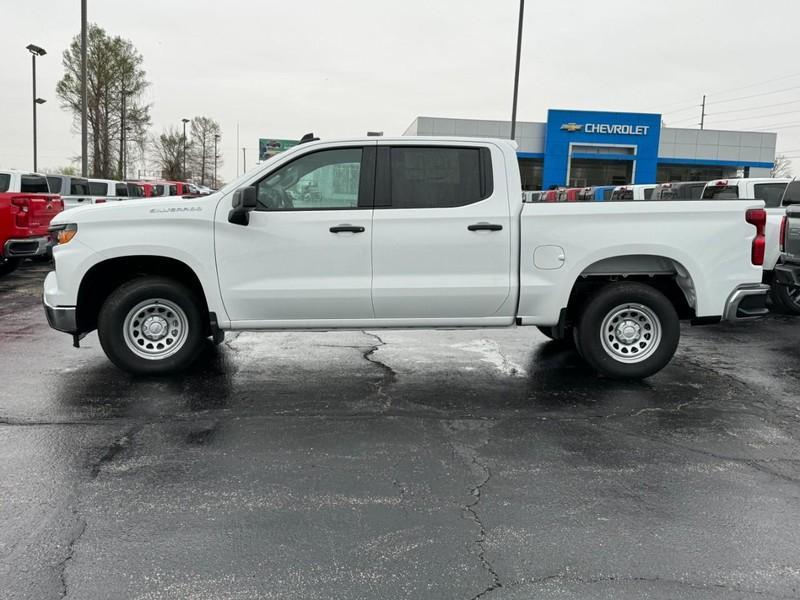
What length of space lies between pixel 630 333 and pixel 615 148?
141 ft

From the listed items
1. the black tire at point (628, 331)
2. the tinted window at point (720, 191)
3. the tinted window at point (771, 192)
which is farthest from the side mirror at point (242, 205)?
the tinted window at point (771, 192)

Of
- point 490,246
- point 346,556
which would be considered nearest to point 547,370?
point 490,246

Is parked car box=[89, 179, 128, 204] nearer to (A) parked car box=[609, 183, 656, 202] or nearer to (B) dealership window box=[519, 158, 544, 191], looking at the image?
(A) parked car box=[609, 183, 656, 202]

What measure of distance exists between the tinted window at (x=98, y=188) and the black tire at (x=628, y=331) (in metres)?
18.5

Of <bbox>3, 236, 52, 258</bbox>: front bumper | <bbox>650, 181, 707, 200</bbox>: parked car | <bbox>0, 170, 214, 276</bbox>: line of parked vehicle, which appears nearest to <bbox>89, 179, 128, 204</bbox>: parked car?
<bbox>0, 170, 214, 276</bbox>: line of parked vehicle

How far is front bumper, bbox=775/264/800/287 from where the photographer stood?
27.0 feet

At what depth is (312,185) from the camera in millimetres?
5715

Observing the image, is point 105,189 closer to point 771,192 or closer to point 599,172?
point 771,192

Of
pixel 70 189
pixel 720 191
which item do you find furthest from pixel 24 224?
pixel 720 191

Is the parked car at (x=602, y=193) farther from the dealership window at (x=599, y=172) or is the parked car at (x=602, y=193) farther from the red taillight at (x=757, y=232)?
the dealership window at (x=599, y=172)

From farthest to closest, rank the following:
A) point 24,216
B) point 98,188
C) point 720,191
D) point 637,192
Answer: point 98,188
point 637,192
point 24,216
point 720,191

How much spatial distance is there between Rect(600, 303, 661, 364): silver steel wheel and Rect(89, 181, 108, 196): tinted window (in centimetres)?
1861

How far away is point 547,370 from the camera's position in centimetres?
645

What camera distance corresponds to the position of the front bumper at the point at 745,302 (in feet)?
19.2
